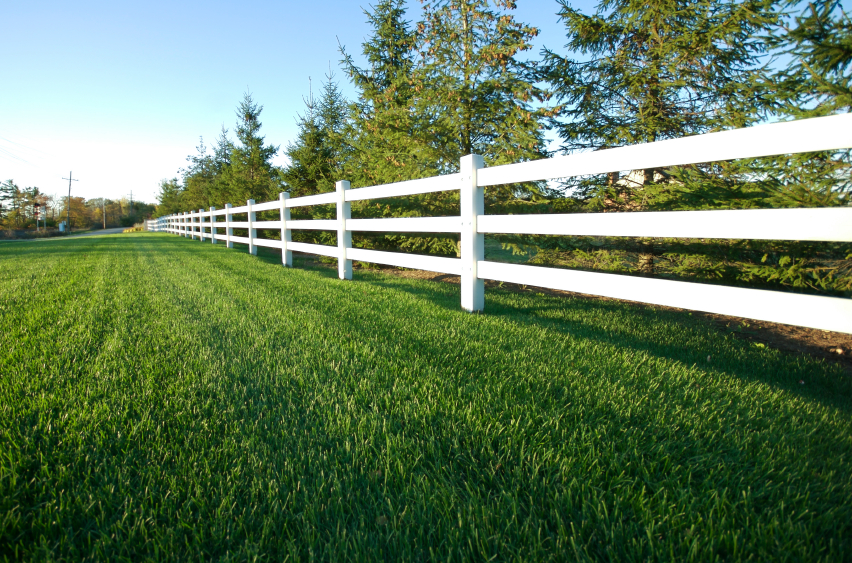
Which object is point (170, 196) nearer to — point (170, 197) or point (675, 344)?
point (170, 197)

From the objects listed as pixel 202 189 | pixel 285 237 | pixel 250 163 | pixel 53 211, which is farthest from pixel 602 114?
pixel 53 211

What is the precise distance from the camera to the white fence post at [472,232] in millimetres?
4152

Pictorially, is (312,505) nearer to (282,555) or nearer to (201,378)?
(282,555)

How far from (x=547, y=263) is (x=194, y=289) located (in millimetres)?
5172

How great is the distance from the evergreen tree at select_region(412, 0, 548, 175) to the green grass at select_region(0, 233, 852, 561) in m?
4.72

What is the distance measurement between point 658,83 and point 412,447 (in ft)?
24.4

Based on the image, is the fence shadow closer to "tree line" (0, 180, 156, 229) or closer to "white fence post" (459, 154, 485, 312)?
"white fence post" (459, 154, 485, 312)

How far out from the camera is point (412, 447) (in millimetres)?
1688

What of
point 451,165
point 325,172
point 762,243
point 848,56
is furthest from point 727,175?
point 325,172

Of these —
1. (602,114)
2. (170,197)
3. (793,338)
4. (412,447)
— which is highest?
(170,197)

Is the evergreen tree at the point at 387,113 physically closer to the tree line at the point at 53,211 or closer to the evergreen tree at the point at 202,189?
the evergreen tree at the point at 202,189

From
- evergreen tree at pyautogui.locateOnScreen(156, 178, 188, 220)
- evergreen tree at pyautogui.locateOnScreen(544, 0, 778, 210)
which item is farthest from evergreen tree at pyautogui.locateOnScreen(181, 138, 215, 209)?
evergreen tree at pyautogui.locateOnScreen(544, 0, 778, 210)

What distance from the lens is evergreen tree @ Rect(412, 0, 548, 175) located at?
7.04 metres

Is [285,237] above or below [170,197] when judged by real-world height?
below
